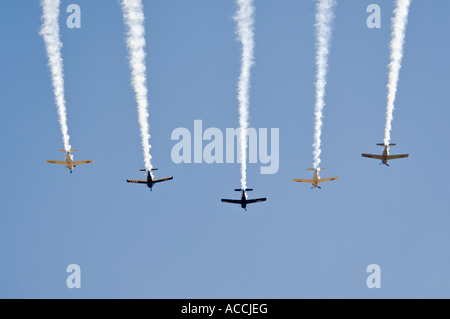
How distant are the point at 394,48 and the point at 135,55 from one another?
13.1 m

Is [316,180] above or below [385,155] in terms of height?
below

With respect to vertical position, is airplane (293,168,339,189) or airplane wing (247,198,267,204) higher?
airplane (293,168,339,189)

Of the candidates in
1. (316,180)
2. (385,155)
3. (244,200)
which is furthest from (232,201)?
(385,155)

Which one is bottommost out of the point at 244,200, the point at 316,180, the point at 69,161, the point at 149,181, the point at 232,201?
the point at 232,201

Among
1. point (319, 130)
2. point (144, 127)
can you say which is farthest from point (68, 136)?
point (319, 130)

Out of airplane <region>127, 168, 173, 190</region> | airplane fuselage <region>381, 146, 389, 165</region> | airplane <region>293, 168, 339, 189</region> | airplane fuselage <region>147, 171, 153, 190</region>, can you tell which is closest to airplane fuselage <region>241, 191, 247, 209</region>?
airplane <region>293, 168, 339, 189</region>

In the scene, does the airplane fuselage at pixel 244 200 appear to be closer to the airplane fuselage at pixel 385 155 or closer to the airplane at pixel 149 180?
the airplane at pixel 149 180

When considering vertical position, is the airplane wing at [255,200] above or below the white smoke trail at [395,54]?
below

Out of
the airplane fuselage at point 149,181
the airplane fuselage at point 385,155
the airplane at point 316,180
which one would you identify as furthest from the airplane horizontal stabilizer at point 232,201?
the airplane fuselage at point 385,155

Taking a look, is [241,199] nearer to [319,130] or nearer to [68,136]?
[319,130]

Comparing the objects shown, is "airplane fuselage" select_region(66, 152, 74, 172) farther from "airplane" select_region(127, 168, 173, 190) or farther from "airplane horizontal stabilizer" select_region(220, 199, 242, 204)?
"airplane horizontal stabilizer" select_region(220, 199, 242, 204)

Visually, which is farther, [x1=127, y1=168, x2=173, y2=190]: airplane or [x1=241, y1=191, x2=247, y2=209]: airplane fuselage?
[x1=241, y1=191, x2=247, y2=209]: airplane fuselage

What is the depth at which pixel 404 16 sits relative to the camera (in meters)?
23.8

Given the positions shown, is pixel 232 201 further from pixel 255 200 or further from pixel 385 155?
pixel 385 155
